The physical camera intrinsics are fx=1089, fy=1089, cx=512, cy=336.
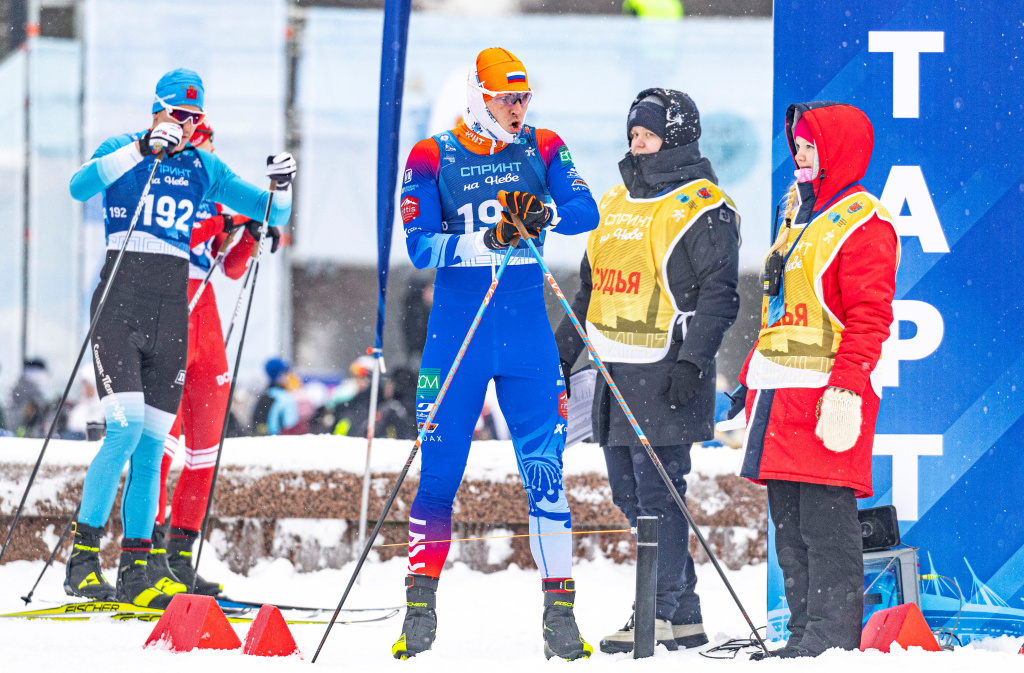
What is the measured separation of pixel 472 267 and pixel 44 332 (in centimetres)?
818

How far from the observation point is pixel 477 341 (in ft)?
11.7

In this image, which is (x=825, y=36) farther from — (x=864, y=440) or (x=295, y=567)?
(x=295, y=567)

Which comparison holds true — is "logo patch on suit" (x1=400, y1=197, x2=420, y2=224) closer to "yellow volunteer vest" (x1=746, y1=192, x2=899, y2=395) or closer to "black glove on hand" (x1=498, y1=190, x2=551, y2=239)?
"black glove on hand" (x1=498, y1=190, x2=551, y2=239)

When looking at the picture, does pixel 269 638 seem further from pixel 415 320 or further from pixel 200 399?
pixel 415 320

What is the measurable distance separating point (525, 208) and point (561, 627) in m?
1.31

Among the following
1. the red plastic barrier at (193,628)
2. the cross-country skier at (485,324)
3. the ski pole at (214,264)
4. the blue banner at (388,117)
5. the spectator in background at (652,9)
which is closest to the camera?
the red plastic barrier at (193,628)

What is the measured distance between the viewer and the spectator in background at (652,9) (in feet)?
A: 36.3

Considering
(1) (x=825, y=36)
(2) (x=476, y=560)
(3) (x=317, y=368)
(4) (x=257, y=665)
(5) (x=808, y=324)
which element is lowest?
(3) (x=317, y=368)

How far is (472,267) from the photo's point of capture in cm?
363

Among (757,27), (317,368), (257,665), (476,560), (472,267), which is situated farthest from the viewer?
(757,27)

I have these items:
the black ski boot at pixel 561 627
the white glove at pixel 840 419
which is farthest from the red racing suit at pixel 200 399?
the white glove at pixel 840 419

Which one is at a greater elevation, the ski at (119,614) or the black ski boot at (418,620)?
the black ski boot at (418,620)

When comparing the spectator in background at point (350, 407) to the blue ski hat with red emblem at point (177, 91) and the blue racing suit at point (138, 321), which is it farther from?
the blue ski hat with red emblem at point (177, 91)

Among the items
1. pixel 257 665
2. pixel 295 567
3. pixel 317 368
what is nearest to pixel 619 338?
pixel 257 665
